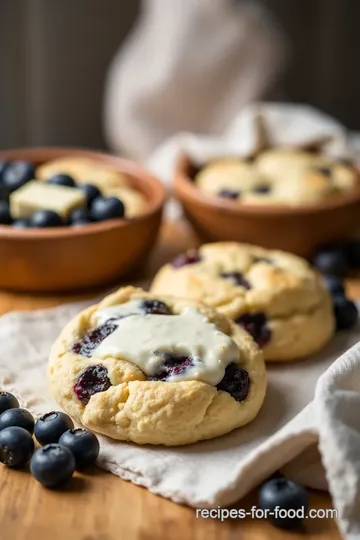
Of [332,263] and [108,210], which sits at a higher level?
[108,210]

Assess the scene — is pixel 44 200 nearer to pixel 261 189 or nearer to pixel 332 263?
pixel 261 189

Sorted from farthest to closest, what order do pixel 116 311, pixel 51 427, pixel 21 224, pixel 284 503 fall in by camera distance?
pixel 21 224 < pixel 116 311 < pixel 51 427 < pixel 284 503

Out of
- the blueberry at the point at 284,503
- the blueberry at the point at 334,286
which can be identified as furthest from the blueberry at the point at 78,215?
the blueberry at the point at 284,503

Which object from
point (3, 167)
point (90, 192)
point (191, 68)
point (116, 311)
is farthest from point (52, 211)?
point (191, 68)

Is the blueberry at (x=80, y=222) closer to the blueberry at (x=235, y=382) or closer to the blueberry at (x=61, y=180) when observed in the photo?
the blueberry at (x=61, y=180)

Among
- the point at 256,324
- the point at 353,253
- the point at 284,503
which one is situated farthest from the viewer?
the point at 353,253

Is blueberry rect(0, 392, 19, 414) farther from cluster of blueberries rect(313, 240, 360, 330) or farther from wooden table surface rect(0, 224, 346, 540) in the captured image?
cluster of blueberries rect(313, 240, 360, 330)

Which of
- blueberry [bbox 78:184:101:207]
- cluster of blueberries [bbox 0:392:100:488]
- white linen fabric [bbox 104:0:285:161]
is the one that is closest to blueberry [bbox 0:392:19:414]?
cluster of blueberries [bbox 0:392:100:488]

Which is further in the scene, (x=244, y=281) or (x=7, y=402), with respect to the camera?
(x=244, y=281)
